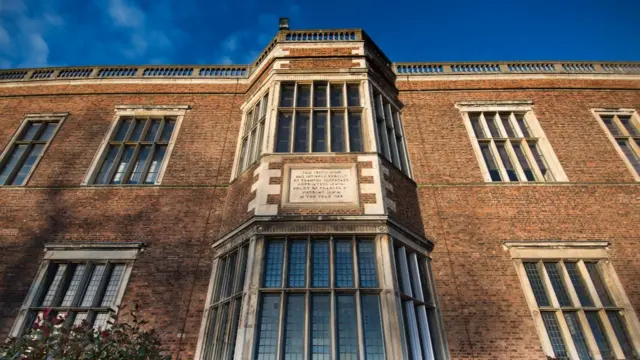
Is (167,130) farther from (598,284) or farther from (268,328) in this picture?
(598,284)

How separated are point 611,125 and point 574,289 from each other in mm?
6312

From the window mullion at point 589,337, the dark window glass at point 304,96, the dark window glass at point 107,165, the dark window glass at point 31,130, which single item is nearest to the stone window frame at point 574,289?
the window mullion at point 589,337

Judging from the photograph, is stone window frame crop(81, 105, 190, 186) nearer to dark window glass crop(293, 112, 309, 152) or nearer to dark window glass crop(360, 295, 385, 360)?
dark window glass crop(293, 112, 309, 152)

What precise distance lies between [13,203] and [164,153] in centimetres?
382

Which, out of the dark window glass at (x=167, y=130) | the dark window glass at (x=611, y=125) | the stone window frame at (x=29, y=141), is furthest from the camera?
the dark window glass at (x=611, y=125)

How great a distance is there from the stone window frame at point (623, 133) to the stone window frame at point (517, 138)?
1.91 metres

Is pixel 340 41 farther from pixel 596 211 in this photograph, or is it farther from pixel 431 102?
pixel 596 211

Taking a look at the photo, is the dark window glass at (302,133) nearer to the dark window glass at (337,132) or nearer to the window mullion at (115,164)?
the dark window glass at (337,132)

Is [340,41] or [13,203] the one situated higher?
[340,41]

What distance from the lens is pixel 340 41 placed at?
10.7m

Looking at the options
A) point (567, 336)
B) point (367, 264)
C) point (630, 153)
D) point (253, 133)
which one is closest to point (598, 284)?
point (567, 336)

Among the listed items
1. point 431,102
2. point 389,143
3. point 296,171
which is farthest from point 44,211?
point 431,102

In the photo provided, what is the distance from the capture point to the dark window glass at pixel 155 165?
9602 mm

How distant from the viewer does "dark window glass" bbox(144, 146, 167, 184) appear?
31.5 feet
